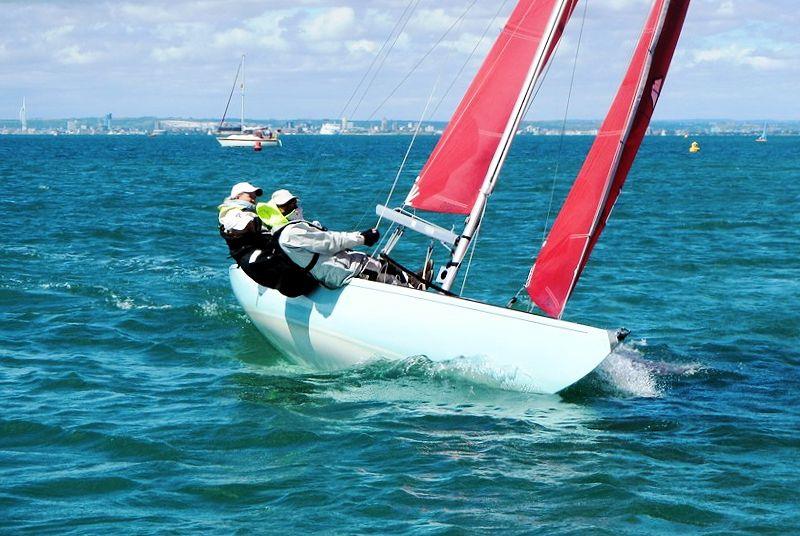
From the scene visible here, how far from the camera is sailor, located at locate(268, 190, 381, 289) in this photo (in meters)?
9.24

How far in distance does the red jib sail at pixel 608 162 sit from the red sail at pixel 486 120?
110 cm

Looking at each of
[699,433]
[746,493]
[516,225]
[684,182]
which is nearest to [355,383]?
[699,433]

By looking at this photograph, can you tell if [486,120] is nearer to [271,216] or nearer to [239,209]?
[271,216]

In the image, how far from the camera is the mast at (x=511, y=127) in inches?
386

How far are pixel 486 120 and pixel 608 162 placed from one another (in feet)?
5.35

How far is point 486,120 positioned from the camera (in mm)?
10180

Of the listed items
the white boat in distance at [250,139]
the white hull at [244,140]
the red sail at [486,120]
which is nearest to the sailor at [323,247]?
the red sail at [486,120]

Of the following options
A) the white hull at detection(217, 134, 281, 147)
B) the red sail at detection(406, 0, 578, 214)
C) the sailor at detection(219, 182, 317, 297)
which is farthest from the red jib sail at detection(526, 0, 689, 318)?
the white hull at detection(217, 134, 281, 147)

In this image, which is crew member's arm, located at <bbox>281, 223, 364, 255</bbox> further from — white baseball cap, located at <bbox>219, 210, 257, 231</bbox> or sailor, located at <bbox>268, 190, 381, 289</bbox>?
white baseball cap, located at <bbox>219, 210, 257, 231</bbox>

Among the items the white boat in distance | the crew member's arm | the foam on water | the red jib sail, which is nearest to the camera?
the red jib sail

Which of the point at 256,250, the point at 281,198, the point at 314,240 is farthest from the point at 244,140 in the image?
the point at 314,240

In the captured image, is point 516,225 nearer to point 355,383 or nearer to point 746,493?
point 355,383

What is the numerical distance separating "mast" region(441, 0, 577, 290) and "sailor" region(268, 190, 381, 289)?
83cm

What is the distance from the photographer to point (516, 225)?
2492 cm
